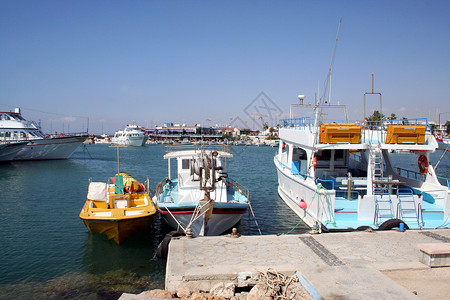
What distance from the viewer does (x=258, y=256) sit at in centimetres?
905

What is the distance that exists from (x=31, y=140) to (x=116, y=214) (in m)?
41.8

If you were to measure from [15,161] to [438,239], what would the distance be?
52226 mm

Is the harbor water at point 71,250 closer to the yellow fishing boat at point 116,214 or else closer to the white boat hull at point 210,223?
the yellow fishing boat at point 116,214

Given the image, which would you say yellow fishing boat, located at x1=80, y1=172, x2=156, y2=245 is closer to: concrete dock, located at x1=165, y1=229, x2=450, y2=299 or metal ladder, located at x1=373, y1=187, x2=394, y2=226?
concrete dock, located at x1=165, y1=229, x2=450, y2=299

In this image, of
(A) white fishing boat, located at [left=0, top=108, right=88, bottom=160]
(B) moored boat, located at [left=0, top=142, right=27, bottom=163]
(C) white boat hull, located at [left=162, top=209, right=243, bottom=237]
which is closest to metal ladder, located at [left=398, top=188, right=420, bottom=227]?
(C) white boat hull, located at [left=162, top=209, right=243, bottom=237]

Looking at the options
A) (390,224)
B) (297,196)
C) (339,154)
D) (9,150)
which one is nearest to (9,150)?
(9,150)

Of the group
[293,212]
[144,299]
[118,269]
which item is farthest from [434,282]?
[293,212]

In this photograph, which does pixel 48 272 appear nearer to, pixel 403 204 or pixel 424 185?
pixel 403 204

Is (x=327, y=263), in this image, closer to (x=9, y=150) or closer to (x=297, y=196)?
(x=297, y=196)

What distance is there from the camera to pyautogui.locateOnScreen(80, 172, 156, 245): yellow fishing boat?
12.5m

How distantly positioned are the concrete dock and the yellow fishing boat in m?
3.14

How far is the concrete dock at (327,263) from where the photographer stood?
7133mm

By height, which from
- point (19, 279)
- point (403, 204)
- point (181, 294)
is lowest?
point (19, 279)

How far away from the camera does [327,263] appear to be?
8.60m
